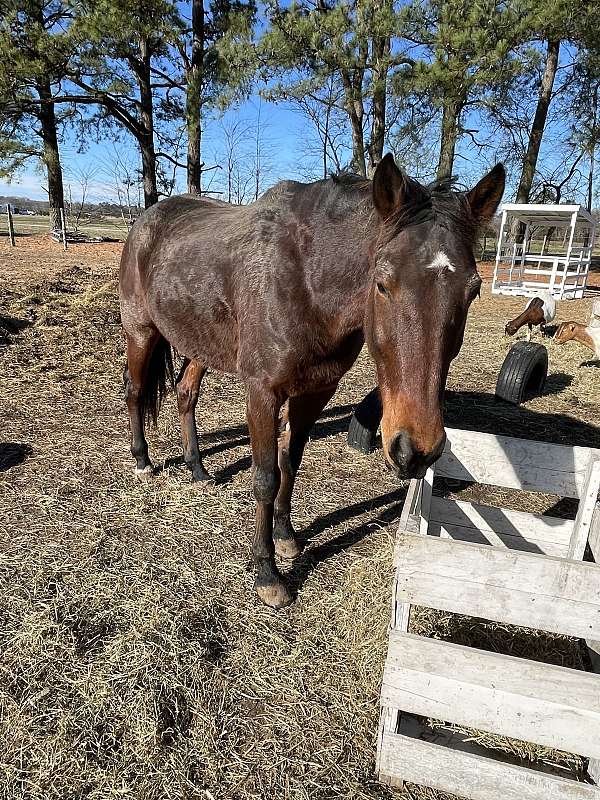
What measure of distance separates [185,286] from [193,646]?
85.5 inches

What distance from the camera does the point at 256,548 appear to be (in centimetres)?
282

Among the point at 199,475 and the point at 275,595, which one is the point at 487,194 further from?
the point at 199,475

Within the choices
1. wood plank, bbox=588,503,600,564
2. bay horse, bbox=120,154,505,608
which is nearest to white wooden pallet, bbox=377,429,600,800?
bay horse, bbox=120,154,505,608

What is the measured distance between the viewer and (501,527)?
10.00 feet

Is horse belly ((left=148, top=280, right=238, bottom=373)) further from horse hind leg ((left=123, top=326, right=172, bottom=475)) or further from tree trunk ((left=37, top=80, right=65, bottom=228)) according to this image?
tree trunk ((left=37, top=80, right=65, bottom=228))

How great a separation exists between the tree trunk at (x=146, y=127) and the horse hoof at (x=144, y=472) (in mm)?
14108

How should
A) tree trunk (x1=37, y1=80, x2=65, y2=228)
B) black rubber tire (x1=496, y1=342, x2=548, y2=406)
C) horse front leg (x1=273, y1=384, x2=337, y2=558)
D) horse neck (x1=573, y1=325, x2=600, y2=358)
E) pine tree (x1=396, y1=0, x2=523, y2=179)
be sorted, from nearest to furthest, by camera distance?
1. horse front leg (x1=273, y1=384, x2=337, y2=558)
2. black rubber tire (x1=496, y1=342, x2=548, y2=406)
3. horse neck (x1=573, y1=325, x2=600, y2=358)
4. pine tree (x1=396, y1=0, x2=523, y2=179)
5. tree trunk (x1=37, y1=80, x2=65, y2=228)

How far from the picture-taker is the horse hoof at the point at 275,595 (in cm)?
270

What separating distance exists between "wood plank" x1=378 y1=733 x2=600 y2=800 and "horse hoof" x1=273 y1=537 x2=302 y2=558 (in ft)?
4.54

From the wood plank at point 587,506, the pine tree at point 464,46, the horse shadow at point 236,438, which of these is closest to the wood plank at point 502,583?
the wood plank at point 587,506

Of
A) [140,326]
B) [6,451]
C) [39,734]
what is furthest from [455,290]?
[6,451]

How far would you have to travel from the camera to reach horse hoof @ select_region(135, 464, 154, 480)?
3.95 meters

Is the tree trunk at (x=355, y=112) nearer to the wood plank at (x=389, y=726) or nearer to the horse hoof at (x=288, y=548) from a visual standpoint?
the horse hoof at (x=288, y=548)

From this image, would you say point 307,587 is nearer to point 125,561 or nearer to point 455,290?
point 125,561
